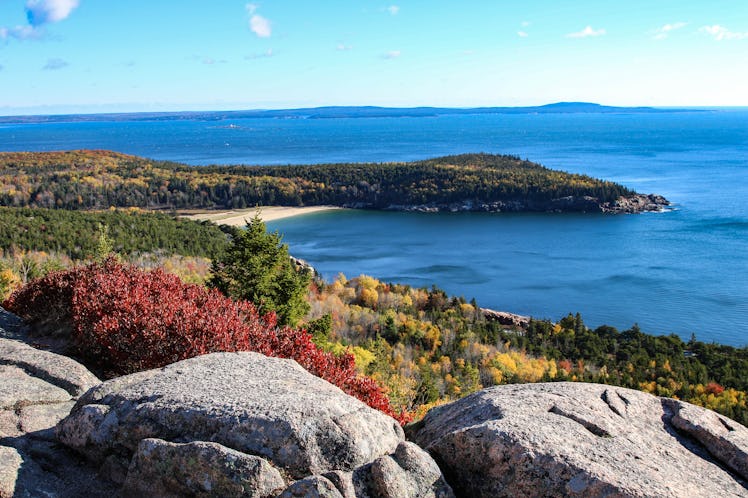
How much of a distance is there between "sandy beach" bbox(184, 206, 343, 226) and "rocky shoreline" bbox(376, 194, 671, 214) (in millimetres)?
9425

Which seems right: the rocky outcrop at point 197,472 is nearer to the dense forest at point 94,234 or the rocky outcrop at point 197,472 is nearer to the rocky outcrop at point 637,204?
the dense forest at point 94,234

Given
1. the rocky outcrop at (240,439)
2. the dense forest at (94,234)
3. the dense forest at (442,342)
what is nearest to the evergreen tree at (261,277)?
the dense forest at (442,342)

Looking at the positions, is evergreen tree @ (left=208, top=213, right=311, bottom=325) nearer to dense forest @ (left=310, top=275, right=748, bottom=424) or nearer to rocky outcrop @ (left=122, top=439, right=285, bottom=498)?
dense forest @ (left=310, top=275, right=748, bottom=424)

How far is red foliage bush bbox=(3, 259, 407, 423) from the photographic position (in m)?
11.5

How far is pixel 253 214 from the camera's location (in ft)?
366

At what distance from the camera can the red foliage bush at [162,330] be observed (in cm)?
1154

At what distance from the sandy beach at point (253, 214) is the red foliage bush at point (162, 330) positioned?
8519 centimetres

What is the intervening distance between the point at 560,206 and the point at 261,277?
10205 cm

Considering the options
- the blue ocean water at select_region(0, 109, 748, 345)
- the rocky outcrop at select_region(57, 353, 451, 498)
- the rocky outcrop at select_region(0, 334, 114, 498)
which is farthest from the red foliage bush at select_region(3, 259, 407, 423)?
the blue ocean water at select_region(0, 109, 748, 345)

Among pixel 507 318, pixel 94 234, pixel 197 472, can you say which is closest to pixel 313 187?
pixel 94 234

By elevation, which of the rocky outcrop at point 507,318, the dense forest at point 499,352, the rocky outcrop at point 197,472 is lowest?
the rocky outcrop at point 507,318

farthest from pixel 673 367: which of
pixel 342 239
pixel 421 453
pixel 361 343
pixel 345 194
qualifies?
pixel 345 194

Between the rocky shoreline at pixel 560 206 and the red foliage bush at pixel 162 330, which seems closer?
the red foliage bush at pixel 162 330

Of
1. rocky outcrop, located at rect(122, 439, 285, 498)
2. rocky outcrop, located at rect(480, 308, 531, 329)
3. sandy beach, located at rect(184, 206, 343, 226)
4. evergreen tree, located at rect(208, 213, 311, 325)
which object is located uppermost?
rocky outcrop, located at rect(122, 439, 285, 498)
